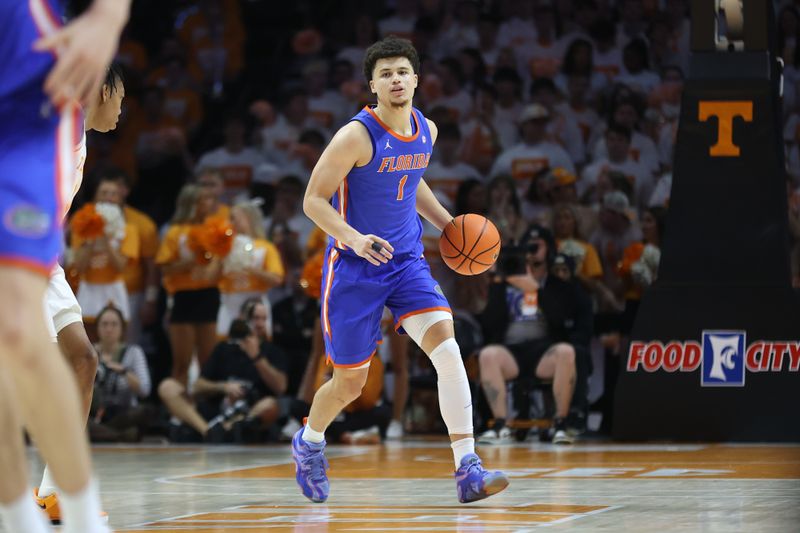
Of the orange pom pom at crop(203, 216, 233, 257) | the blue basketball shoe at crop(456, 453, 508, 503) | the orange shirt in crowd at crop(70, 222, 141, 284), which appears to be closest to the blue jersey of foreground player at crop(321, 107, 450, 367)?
the blue basketball shoe at crop(456, 453, 508, 503)

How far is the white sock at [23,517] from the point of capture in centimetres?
367

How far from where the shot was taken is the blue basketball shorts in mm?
6848

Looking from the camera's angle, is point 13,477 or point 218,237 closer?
point 13,477

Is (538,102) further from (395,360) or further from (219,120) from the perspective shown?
(219,120)

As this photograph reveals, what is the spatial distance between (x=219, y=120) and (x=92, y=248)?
4378 millimetres

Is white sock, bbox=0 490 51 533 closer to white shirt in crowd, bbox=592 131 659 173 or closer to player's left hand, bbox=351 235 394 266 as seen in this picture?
player's left hand, bbox=351 235 394 266

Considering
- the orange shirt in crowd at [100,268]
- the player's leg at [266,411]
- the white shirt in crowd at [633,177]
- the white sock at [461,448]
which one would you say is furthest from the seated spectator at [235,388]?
the white sock at [461,448]

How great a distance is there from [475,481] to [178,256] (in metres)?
6.19

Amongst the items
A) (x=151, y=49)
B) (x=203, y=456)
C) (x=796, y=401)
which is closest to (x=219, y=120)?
(x=151, y=49)

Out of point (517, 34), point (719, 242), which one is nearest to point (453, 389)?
point (719, 242)

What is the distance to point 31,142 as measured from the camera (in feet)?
12.1

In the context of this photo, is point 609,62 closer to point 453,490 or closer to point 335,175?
point 453,490

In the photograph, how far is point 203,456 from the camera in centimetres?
1027

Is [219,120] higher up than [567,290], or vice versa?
[219,120]
